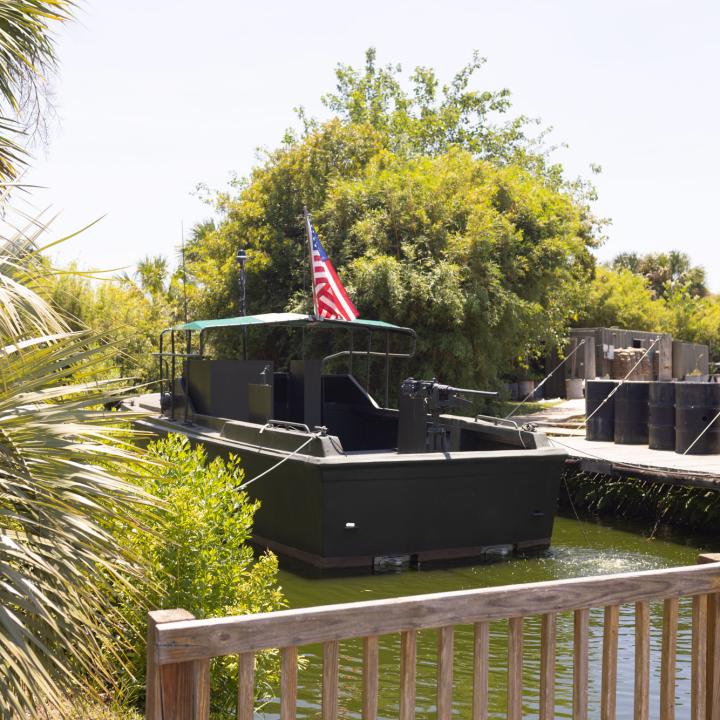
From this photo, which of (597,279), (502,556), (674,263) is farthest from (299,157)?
(674,263)

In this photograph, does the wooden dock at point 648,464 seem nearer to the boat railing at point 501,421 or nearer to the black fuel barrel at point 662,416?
the black fuel barrel at point 662,416

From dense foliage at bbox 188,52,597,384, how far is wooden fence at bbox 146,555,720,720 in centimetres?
1721

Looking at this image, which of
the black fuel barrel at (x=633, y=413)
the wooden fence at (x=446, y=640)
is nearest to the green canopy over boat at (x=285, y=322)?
the black fuel barrel at (x=633, y=413)

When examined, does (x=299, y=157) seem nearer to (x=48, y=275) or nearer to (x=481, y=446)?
(x=481, y=446)

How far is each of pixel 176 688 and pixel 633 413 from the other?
14.1 meters

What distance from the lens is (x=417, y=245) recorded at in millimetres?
→ 21891

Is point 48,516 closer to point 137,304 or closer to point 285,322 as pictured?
point 285,322

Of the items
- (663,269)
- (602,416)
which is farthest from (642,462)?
(663,269)

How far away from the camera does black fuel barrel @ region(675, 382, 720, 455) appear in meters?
14.0

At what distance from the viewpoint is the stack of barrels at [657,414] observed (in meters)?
14.0

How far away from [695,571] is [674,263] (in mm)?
67822

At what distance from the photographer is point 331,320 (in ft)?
37.2

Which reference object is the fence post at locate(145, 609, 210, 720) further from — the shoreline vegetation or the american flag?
the american flag

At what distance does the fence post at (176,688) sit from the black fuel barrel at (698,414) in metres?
12.6
